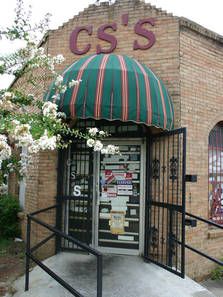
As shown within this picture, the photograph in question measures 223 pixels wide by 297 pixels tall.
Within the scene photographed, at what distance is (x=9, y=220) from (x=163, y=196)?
4.29 meters

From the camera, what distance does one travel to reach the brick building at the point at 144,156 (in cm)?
612

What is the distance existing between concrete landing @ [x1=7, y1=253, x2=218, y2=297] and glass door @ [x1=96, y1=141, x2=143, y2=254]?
36cm

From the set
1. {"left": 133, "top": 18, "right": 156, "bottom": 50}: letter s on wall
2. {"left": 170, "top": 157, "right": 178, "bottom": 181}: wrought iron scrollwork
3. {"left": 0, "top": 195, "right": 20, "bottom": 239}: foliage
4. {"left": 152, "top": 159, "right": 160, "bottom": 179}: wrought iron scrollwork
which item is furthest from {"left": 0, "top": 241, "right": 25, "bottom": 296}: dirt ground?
{"left": 133, "top": 18, "right": 156, "bottom": 50}: letter s on wall

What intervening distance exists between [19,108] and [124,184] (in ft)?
7.57

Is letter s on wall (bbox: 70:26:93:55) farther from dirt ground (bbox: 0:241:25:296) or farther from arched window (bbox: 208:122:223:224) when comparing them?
dirt ground (bbox: 0:241:25:296)

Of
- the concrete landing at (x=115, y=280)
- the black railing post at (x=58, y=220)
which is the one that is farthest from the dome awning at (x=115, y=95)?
the concrete landing at (x=115, y=280)

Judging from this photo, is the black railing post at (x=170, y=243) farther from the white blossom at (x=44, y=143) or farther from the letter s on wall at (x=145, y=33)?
the letter s on wall at (x=145, y=33)

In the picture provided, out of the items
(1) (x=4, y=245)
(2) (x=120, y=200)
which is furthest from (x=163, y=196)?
(1) (x=4, y=245)

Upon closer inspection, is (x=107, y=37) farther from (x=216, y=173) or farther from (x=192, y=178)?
(x=216, y=173)

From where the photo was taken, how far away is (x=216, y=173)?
723 centimetres

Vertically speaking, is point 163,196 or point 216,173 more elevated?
point 216,173

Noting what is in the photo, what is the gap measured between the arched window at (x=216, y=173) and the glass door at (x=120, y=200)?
63.1 inches

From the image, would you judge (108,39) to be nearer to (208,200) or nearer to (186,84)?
(186,84)

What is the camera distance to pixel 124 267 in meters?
5.71
